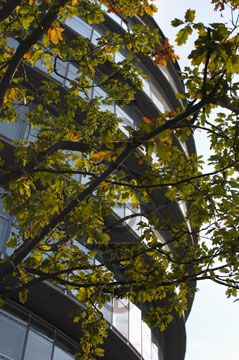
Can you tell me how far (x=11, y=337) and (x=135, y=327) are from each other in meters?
4.86

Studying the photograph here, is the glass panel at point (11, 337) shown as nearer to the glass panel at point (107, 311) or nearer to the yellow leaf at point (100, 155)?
the glass panel at point (107, 311)

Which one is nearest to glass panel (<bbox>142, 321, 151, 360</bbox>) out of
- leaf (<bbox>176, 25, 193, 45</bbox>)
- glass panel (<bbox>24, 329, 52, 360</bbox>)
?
glass panel (<bbox>24, 329, 52, 360</bbox>)

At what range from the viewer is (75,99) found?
8453mm

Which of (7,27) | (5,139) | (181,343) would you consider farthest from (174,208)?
(7,27)

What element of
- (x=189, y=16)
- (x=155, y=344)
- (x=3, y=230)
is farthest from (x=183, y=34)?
(x=155, y=344)

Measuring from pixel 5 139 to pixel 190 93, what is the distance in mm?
7923

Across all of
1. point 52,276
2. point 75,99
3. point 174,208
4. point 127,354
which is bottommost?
point 52,276

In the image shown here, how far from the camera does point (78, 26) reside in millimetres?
17594

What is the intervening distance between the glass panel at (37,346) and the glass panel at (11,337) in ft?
0.81

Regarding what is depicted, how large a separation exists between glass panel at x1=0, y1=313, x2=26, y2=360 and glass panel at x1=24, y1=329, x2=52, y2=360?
0.81 ft

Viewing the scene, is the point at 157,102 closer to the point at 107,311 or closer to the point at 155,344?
the point at 155,344

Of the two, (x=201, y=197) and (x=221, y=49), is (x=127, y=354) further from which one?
(x=221, y=49)

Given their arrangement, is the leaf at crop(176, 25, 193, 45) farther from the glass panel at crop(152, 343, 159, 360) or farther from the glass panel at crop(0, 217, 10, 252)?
the glass panel at crop(152, 343, 159, 360)

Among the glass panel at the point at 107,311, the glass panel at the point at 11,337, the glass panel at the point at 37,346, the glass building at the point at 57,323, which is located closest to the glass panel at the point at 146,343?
the glass building at the point at 57,323
